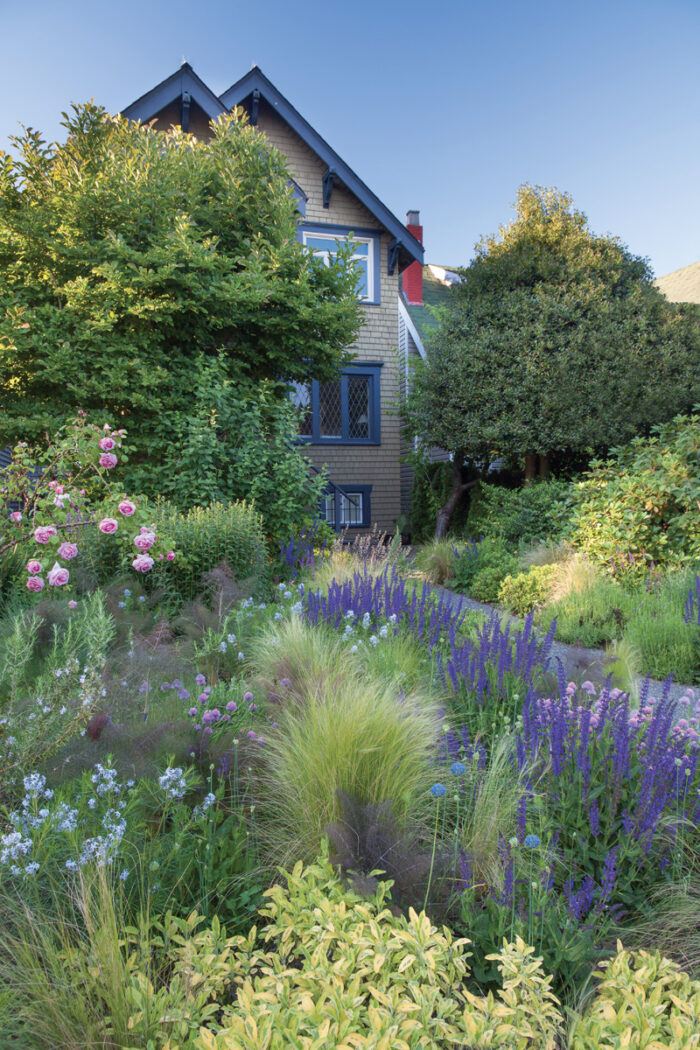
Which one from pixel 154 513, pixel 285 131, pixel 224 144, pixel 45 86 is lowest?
pixel 154 513

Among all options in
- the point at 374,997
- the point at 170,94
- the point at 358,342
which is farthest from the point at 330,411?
the point at 374,997

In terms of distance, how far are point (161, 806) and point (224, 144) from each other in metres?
9.46

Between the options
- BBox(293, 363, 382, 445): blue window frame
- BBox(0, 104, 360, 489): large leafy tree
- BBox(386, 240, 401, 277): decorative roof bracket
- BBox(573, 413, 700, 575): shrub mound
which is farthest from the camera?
BBox(386, 240, 401, 277): decorative roof bracket

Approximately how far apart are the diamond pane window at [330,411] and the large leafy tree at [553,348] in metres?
3.04

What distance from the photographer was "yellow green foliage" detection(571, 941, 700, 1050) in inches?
50.0

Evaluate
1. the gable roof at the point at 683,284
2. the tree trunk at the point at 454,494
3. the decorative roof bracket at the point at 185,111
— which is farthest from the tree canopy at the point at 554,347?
the gable roof at the point at 683,284

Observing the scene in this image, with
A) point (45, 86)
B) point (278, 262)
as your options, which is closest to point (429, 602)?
point (278, 262)

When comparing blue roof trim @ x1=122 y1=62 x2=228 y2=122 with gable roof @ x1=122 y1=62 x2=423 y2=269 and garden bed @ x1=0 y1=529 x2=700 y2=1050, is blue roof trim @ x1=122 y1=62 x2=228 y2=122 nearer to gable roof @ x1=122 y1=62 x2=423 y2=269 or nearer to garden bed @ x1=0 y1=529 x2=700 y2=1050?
gable roof @ x1=122 y1=62 x2=423 y2=269

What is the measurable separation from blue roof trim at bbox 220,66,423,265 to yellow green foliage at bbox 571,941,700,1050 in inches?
587

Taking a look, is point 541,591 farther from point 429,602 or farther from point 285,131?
point 285,131

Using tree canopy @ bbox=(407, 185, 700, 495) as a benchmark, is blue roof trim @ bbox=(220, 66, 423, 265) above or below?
above

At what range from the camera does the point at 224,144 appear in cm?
905

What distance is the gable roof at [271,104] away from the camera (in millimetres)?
11883

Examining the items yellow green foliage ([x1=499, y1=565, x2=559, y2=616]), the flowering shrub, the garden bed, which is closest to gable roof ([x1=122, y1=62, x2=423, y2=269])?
the flowering shrub
